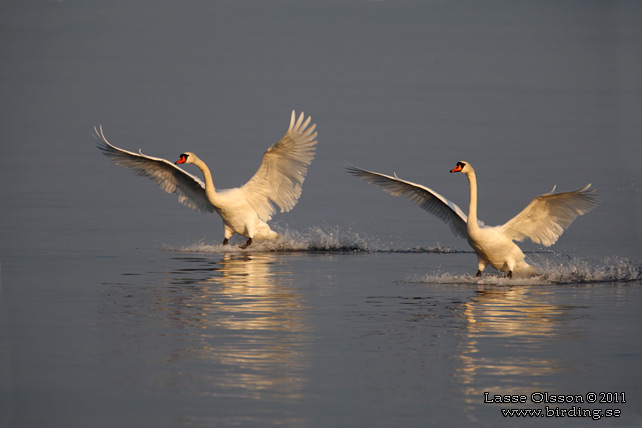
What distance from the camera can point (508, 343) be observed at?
12219 mm

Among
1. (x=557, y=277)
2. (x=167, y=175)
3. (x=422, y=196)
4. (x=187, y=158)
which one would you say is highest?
(x=187, y=158)

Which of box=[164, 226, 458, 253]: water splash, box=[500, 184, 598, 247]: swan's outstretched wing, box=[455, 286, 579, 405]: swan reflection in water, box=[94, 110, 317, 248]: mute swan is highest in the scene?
box=[94, 110, 317, 248]: mute swan

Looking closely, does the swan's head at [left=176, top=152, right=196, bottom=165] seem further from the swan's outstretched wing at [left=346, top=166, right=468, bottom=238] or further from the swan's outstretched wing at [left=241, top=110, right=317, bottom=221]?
the swan's outstretched wing at [left=346, top=166, right=468, bottom=238]

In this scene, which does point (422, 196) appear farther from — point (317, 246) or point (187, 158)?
point (187, 158)

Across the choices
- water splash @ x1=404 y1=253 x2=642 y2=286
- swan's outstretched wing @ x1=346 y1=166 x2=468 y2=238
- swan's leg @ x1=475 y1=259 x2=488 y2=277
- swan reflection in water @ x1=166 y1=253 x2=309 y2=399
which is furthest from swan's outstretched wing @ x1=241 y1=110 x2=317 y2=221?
swan's leg @ x1=475 y1=259 x2=488 y2=277

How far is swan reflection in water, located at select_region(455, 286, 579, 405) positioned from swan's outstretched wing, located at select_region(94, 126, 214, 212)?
841 centimetres

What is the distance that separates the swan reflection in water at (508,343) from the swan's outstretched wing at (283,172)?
21.9ft

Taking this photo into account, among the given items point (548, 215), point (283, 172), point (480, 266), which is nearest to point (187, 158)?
point (283, 172)

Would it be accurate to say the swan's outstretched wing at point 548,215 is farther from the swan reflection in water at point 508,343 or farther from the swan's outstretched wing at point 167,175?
the swan's outstretched wing at point 167,175

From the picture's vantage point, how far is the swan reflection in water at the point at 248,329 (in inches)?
410

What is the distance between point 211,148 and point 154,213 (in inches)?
580

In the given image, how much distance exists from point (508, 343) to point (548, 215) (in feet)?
19.1

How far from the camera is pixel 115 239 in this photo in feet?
70.9

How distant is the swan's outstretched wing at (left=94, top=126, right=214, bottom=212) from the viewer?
22.7 m
